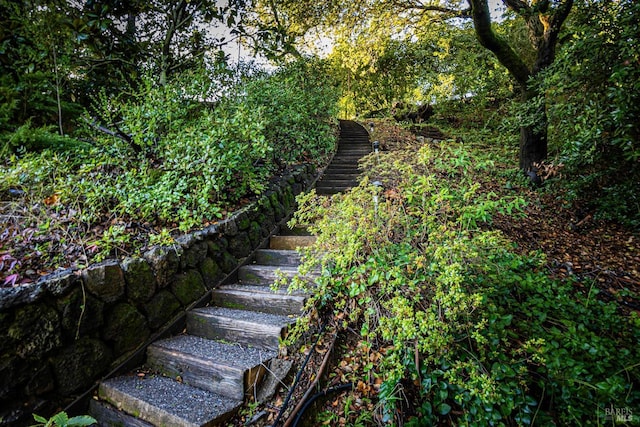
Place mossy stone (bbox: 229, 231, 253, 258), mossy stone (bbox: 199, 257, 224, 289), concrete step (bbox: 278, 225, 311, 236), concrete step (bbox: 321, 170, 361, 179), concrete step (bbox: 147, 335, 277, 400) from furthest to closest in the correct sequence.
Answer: concrete step (bbox: 321, 170, 361, 179) → concrete step (bbox: 278, 225, 311, 236) → mossy stone (bbox: 229, 231, 253, 258) → mossy stone (bbox: 199, 257, 224, 289) → concrete step (bbox: 147, 335, 277, 400)

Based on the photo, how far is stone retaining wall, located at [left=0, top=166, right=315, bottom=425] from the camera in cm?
185

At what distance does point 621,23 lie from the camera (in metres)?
3.57

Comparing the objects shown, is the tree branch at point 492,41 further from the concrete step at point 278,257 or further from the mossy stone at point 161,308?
the mossy stone at point 161,308

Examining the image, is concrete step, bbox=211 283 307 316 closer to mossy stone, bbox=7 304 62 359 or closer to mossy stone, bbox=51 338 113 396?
mossy stone, bbox=51 338 113 396

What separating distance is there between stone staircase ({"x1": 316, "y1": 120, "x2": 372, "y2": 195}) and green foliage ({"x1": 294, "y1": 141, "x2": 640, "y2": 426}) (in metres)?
2.86

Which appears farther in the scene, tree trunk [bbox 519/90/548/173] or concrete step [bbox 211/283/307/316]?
tree trunk [bbox 519/90/548/173]

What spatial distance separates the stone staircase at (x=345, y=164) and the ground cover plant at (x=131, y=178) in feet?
5.24

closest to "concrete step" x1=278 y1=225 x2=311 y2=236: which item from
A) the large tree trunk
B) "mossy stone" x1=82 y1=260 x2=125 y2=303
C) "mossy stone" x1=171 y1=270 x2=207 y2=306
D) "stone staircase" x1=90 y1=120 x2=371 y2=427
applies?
"stone staircase" x1=90 y1=120 x2=371 y2=427

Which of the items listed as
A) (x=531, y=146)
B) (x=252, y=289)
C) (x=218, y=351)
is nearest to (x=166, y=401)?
(x=218, y=351)

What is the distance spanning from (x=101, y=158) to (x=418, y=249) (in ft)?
12.3

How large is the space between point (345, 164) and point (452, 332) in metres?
5.68

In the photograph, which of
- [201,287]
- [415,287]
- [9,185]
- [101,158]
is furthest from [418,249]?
[9,185]

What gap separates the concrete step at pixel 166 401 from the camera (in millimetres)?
1951

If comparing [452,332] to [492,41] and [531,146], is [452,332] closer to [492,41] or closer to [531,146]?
[531,146]
